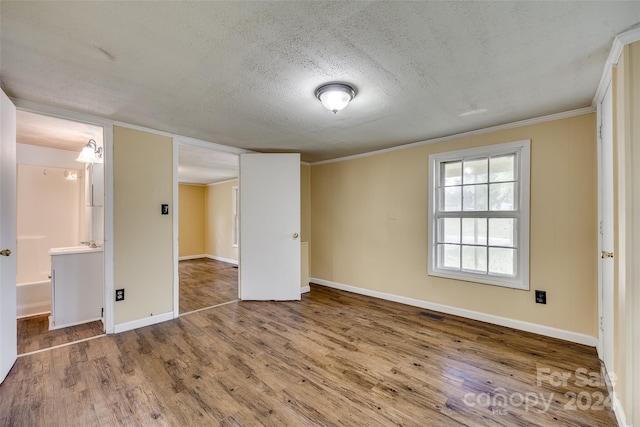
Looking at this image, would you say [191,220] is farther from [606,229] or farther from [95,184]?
[606,229]

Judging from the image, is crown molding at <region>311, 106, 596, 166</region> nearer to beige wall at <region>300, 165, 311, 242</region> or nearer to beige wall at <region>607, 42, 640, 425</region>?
beige wall at <region>300, 165, 311, 242</region>

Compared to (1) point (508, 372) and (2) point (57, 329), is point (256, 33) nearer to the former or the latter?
(1) point (508, 372)

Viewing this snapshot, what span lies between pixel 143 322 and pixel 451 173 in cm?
400

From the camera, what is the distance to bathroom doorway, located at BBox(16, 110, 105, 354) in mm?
2895

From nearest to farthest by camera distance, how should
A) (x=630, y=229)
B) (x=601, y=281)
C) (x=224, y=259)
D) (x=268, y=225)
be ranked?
(x=630, y=229), (x=601, y=281), (x=268, y=225), (x=224, y=259)

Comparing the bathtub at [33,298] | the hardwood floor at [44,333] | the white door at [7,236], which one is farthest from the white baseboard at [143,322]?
the bathtub at [33,298]

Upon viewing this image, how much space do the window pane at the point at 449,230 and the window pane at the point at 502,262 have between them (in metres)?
0.42

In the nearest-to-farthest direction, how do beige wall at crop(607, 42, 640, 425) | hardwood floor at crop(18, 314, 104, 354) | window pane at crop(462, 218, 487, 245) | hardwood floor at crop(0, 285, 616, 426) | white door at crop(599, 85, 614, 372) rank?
beige wall at crop(607, 42, 640, 425) < hardwood floor at crop(0, 285, 616, 426) < white door at crop(599, 85, 614, 372) < hardwood floor at crop(18, 314, 104, 354) < window pane at crop(462, 218, 487, 245)

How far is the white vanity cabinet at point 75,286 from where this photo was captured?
2938mm

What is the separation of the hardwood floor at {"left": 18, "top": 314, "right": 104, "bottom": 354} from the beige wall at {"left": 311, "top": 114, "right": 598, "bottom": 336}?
3.12 m

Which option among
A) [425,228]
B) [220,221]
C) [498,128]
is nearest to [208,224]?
[220,221]

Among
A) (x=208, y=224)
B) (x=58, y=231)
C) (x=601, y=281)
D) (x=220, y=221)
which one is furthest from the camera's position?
(x=208, y=224)

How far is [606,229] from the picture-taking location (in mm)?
2076

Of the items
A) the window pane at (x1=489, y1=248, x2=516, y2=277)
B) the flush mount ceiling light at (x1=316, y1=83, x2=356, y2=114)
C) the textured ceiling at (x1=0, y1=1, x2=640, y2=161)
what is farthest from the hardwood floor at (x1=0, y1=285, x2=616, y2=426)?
the textured ceiling at (x1=0, y1=1, x2=640, y2=161)
